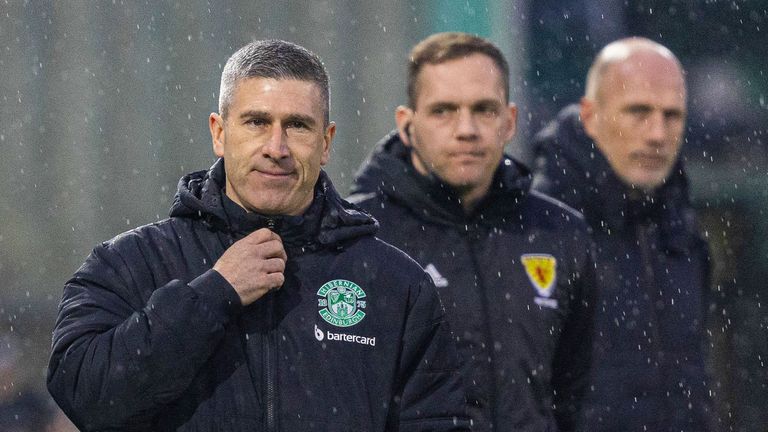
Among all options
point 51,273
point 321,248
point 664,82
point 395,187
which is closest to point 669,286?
point 664,82

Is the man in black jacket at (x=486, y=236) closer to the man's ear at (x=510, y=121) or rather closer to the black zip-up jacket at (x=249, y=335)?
the man's ear at (x=510, y=121)

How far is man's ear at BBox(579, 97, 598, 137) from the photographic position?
6.22 metres

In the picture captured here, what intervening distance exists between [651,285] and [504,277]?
1.03m

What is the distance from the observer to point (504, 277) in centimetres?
504

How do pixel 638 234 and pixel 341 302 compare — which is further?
pixel 638 234

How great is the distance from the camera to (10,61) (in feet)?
29.1

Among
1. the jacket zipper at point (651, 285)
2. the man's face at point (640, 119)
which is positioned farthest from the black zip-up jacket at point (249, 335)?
the man's face at point (640, 119)

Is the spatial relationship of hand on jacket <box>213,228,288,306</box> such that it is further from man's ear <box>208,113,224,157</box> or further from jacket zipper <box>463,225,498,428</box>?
jacket zipper <box>463,225,498,428</box>

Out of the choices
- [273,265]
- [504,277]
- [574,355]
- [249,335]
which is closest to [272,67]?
[273,265]

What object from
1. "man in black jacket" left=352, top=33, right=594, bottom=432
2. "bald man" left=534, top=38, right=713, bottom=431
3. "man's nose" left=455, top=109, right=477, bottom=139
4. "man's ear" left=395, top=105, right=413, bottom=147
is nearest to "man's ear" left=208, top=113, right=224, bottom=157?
"man in black jacket" left=352, top=33, right=594, bottom=432

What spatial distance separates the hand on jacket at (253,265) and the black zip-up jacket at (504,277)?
155 centimetres

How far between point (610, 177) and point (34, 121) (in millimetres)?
4247

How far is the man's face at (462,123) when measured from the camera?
518cm

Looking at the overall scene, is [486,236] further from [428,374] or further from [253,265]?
[253,265]
